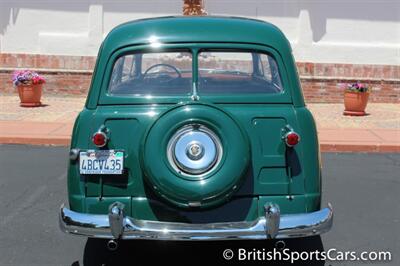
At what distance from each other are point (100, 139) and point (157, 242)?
3.95 feet

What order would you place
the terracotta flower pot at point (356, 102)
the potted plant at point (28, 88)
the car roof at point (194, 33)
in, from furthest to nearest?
1. the potted plant at point (28, 88)
2. the terracotta flower pot at point (356, 102)
3. the car roof at point (194, 33)

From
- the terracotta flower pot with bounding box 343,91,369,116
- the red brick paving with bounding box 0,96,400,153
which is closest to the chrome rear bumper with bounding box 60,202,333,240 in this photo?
the red brick paving with bounding box 0,96,400,153

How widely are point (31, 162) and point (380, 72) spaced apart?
961cm

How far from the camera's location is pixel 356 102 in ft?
36.2

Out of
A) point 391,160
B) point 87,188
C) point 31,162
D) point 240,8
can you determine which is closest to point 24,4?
point 240,8

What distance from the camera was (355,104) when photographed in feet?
36.3

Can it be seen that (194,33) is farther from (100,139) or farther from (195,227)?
(195,227)

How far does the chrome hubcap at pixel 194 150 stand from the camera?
11.2 ft

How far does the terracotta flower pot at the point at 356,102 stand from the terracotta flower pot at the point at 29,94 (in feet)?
21.9

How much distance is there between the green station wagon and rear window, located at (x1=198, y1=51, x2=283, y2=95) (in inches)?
0.5

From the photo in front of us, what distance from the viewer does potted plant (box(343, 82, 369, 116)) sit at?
1102cm

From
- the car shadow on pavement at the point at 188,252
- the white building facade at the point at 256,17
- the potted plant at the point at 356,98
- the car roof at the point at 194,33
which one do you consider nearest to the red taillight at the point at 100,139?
the car roof at the point at 194,33

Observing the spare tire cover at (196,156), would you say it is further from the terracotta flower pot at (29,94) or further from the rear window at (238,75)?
the terracotta flower pot at (29,94)

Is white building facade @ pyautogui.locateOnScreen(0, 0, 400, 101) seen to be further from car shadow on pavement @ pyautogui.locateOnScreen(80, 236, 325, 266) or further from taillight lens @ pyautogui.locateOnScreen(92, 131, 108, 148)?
taillight lens @ pyautogui.locateOnScreen(92, 131, 108, 148)
